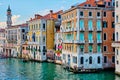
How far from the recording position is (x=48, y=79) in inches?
1222

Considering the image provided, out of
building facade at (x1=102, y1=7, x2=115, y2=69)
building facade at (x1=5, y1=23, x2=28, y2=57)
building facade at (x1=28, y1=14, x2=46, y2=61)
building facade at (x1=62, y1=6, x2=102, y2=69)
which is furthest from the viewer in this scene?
building facade at (x1=5, y1=23, x2=28, y2=57)

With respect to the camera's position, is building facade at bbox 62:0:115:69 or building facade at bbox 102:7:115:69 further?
building facade at bbox 102:7:115:69

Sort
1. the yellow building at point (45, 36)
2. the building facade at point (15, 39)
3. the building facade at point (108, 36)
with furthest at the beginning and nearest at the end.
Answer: the building facade at point (15, 39), the yellow building at point (45, 36), the building facade at point (108, 36)

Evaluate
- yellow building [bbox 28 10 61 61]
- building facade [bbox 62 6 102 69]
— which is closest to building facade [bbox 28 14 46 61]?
yellow building [bbox 28 10 61 61]

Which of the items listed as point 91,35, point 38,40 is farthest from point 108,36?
point 38,40

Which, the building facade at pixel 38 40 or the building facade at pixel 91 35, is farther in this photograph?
the building facade at pixel 38 40

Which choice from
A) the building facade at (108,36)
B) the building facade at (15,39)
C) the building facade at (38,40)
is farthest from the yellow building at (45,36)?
the building facade at (108,36)

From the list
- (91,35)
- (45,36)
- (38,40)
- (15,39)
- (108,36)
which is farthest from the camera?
(15,39)

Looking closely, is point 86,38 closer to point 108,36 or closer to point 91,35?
point 91,35

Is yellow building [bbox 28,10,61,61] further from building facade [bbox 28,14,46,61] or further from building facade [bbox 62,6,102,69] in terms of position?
building facade [bbox 62,6,102,69]

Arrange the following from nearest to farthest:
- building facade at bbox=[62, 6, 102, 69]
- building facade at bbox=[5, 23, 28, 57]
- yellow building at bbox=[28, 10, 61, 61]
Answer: building facade at bbox=[62, 6, 102, 69] < yellow building at bbox=[28, 10, 61, 61] < building facade at bbox=[5, 23, 28, 57]

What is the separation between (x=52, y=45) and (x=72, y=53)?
14056mm

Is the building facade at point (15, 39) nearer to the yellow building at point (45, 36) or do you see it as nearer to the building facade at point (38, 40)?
the building facade at point (38, 40)

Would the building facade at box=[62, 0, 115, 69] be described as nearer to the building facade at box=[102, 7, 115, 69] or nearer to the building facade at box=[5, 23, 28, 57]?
the building facade at box=[102, 7, 115, 69]
